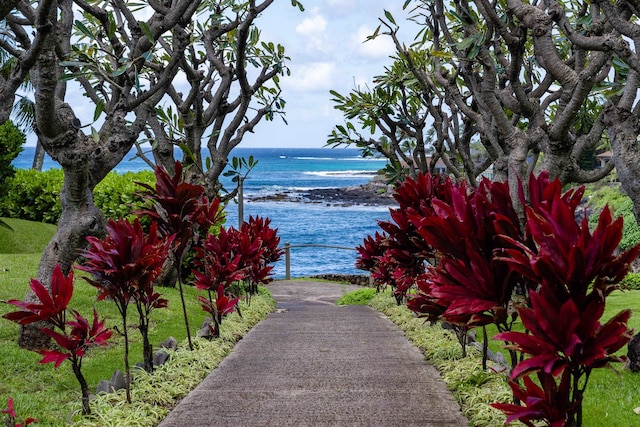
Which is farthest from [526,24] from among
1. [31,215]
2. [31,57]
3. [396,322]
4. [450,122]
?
[31,215]

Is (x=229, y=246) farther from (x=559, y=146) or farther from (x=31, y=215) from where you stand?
(x=31, y=215)

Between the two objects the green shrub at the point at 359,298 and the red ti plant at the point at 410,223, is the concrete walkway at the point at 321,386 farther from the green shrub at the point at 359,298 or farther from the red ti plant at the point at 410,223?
the green shrub at the point at 359,298

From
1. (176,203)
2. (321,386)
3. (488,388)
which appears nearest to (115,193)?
(176,203)

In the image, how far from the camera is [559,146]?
5.69m

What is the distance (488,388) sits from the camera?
16.0ft

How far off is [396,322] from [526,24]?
15.7 feet

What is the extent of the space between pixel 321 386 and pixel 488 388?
1293 mm

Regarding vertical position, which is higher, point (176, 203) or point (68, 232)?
point (176, 203)

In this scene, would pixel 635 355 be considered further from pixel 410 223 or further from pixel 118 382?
pixel 118 382

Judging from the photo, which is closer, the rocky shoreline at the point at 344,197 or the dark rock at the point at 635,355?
the dark rock at the point at 635,355

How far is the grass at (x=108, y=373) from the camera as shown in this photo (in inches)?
179

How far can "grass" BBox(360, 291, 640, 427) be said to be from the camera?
4.44 m

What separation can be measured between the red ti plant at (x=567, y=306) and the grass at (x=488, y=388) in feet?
2.36

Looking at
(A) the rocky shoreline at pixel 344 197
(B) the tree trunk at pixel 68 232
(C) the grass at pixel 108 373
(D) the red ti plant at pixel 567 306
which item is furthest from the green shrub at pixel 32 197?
(A) the rocky shoreline at pixel 344 197
